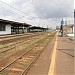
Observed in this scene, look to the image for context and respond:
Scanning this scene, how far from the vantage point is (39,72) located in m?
10.1

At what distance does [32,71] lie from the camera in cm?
1025

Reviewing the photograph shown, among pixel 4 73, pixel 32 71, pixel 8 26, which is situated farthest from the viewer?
pixel 8 26

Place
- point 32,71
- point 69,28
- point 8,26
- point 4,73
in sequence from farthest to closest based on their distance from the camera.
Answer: point 69,28 < point 8,26 < point 32,71 < point 4,73

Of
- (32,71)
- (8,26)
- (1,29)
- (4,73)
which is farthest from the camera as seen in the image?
(8,26)

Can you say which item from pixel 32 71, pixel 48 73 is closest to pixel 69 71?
pixel 48 73

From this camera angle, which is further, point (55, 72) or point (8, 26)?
point (8, 26)

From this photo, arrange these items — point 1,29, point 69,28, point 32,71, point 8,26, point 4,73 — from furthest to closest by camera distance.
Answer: point 69,28
point 8,26
point 1,29
point 32,71
point 4,73

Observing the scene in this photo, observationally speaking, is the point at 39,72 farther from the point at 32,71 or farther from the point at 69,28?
the point at 69,28

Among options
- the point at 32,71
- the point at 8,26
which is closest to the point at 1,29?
the point at 8,26

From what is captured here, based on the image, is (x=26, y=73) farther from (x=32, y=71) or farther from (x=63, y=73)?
(x=63, y=73)

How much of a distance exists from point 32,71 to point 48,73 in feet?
3.25

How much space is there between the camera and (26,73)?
9734 millimetres

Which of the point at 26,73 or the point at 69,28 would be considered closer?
the point at 26,73

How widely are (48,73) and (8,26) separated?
2370 inches
